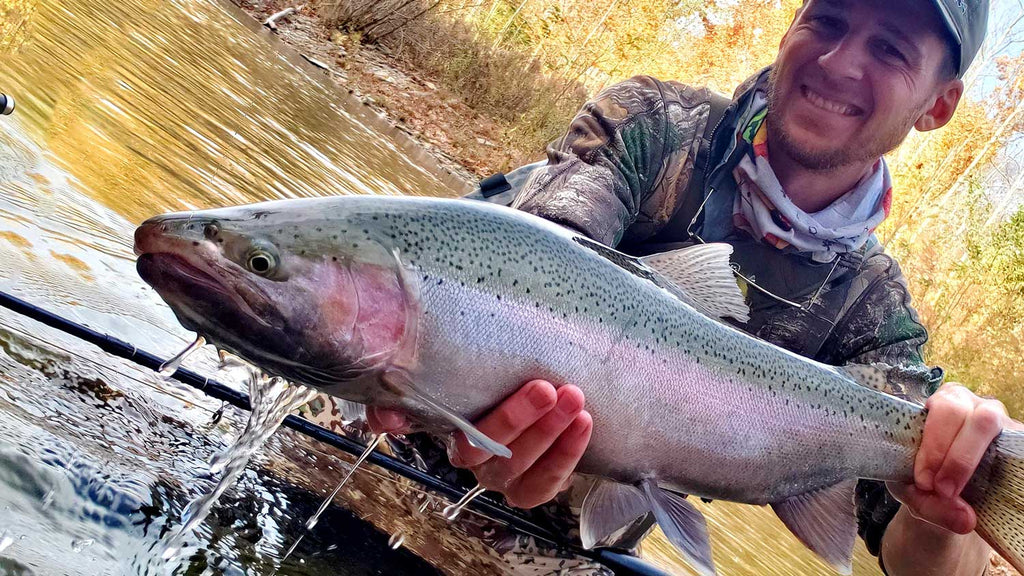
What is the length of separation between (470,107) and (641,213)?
13.2 metres

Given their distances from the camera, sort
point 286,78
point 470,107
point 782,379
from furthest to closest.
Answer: point 470,107, point 286,78, point 782,379

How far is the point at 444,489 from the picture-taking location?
2812 millimetres

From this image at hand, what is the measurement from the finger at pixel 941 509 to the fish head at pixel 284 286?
5.18ft

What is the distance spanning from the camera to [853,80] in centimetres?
330

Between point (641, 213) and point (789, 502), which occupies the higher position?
point (641, 213)

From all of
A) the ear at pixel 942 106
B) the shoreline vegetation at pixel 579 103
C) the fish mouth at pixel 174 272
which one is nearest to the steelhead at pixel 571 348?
the fish mouth at pixel 174 272

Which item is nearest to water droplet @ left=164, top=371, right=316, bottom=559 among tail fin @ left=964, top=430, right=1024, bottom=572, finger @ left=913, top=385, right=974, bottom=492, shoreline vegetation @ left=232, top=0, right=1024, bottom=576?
finger @ left=913, top=385, right=974, bottom=492

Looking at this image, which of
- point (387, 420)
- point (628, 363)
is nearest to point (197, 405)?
point (387, 420)

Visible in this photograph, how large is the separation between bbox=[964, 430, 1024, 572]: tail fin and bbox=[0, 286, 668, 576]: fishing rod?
3.13ft

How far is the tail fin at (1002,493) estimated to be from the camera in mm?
2312

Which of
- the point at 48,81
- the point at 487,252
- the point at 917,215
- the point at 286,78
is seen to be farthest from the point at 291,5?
the point at 917,215

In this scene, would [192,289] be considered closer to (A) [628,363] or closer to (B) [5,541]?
(B) [5,541]

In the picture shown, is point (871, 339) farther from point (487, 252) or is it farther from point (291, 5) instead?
point (291, 5)

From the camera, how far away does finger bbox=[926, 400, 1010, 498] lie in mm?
2313
